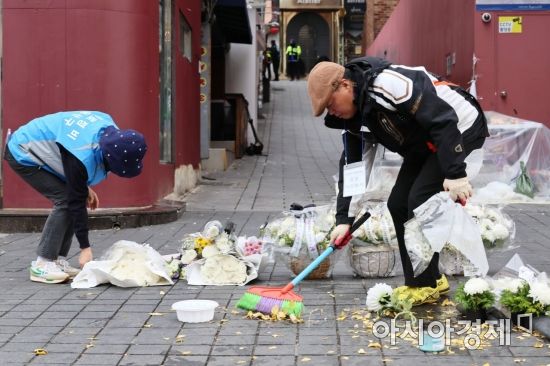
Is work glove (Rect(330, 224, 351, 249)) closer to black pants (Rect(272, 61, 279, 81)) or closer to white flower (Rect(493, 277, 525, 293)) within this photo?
white flower (Rect(493, 277, 525, 293))

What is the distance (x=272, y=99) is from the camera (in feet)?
98.3

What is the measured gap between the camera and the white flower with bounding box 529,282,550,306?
13.1 feet

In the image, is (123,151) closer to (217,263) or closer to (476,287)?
(217,263)

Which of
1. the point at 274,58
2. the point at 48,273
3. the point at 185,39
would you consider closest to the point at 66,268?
the point at 48,273

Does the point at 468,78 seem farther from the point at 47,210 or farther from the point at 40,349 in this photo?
the point at 40,349

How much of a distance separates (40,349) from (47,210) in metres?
4.68

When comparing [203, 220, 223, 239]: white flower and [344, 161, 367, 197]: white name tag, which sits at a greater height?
[344, 161, 367, 197]: white name tag

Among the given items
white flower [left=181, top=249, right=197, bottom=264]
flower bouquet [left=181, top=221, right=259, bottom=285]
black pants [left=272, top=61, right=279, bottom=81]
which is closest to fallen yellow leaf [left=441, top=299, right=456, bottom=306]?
flower bouquet [left=181, top=221, right=259, bottom=285]

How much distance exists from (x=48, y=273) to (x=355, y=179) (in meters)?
2.41

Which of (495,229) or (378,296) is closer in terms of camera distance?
(378,296)

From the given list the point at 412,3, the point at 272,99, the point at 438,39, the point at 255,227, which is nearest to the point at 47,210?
the point at 255,227

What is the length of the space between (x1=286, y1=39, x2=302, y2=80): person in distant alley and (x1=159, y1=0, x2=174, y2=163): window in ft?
86.6

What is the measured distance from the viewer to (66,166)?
5266 mm

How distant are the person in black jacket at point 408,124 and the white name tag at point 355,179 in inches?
3.5
